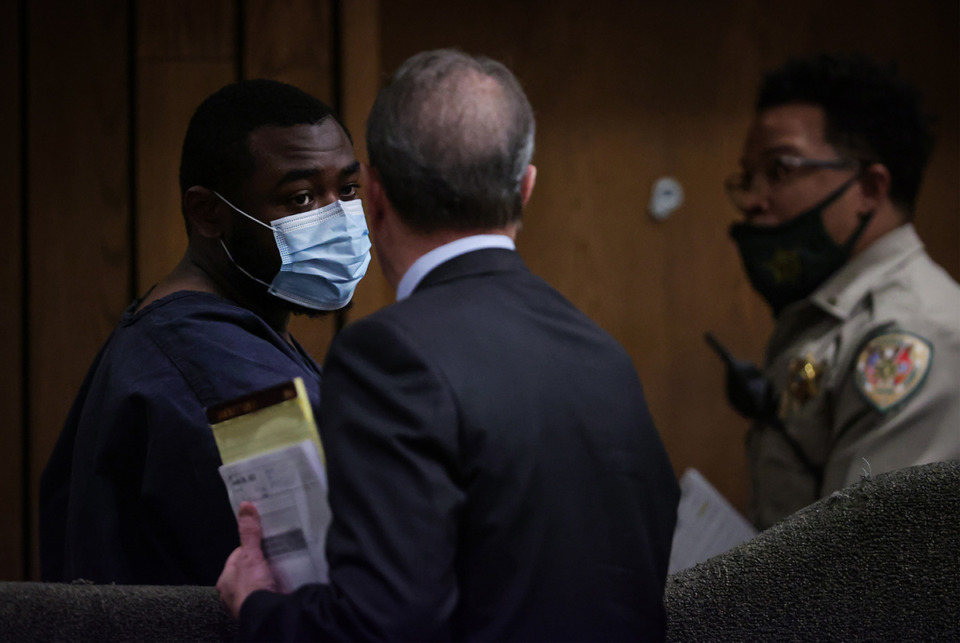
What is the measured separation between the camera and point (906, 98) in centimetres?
219

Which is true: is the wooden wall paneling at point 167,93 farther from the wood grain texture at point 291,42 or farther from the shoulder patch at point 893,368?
the shoulder patch at point 893,368

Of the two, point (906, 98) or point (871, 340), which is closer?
point (871, 340)

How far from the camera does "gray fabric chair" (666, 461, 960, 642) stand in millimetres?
958

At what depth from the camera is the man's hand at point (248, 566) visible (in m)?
0.81

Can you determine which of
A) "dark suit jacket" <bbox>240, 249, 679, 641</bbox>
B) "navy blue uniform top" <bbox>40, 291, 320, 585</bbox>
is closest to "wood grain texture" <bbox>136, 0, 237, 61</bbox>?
"navy blue uniform top" <bbox>40, 291, 320, 585</bbox>

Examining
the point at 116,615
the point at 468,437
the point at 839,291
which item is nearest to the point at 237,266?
the point at 116,615

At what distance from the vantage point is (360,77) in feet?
7.39

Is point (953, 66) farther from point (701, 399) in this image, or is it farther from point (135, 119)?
point (135, 119)

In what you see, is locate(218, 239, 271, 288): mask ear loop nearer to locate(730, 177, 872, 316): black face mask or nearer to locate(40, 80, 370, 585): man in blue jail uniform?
locate(40, 80, 370, 585): man in blue jail uniform

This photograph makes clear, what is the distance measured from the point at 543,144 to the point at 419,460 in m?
2.17

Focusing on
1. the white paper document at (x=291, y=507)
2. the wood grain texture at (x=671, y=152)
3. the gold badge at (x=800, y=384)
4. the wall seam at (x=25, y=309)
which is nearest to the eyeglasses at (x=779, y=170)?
the gold badge at (x=800, y=384)

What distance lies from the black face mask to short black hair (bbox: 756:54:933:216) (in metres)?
0.11

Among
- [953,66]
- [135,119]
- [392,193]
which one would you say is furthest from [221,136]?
[953,66]

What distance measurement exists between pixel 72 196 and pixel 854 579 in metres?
2.04
